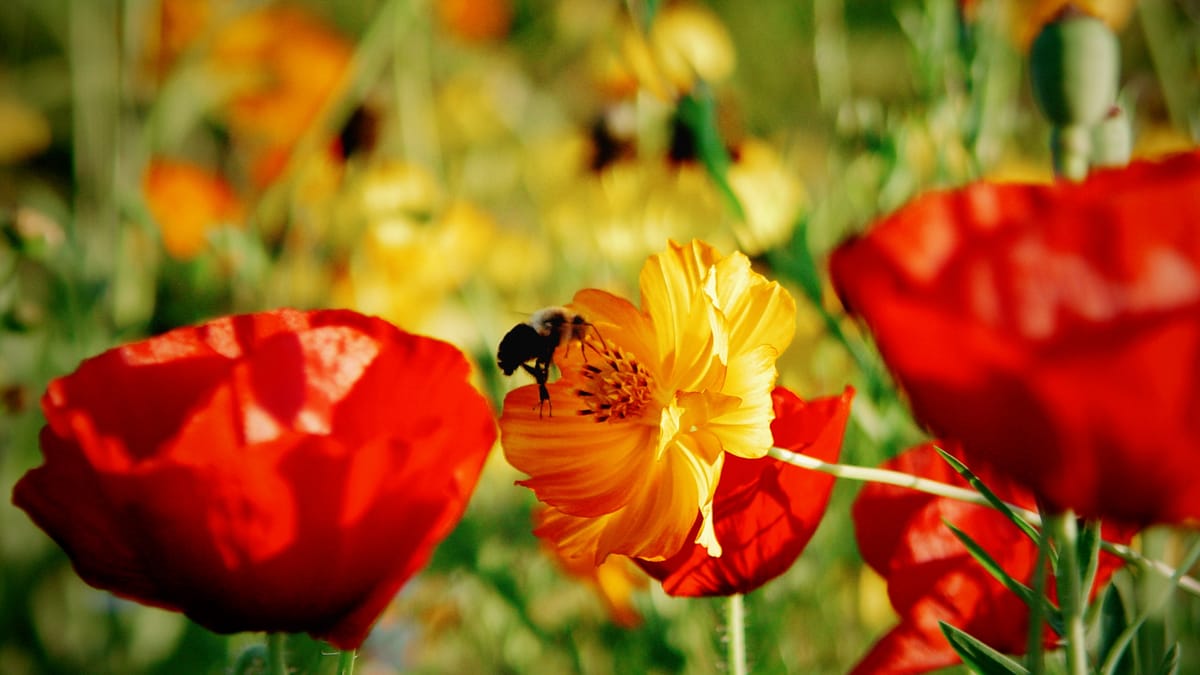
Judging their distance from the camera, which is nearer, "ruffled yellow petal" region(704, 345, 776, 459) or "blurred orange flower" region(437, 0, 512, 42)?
"ruffled yellow petal" region(704, 345, 776, 459)

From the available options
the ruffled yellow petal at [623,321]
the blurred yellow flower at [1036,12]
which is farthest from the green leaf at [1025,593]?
the blurred yellow flower at [1036,12]

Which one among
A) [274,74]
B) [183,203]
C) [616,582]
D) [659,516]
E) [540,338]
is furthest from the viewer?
[274,74]

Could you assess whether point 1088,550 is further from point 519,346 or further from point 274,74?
point 274,74

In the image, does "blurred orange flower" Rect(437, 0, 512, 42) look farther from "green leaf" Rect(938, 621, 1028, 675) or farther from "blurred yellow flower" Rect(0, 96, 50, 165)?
"green leaf" Rect(938, 621, 1028, 675)

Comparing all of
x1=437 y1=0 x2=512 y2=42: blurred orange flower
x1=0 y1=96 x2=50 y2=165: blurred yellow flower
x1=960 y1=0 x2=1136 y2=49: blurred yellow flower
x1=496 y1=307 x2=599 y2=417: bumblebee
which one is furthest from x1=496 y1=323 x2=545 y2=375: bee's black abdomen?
x1=0 y1=96 x2=50 y2=165: blurred yellow flower

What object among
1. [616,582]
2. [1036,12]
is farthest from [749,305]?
[1036,12]
